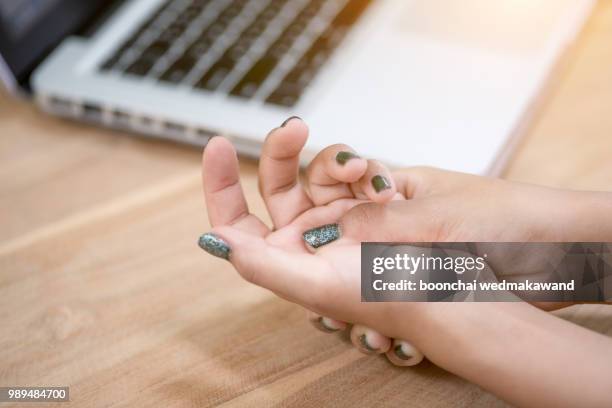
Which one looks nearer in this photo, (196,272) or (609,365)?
(609,365)

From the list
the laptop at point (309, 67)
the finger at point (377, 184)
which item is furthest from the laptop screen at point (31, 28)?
the finger at point (377, 184)

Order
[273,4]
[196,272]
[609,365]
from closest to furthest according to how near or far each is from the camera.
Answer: [609,365] < [196,272] < [273,4]

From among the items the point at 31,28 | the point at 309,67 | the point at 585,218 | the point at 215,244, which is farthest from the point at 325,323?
the point at 31,28

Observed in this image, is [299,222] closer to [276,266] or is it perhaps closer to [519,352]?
[276,266]

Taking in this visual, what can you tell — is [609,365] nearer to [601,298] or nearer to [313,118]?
[601,298]

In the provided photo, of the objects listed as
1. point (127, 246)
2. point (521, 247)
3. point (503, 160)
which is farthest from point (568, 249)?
point (127, 246)

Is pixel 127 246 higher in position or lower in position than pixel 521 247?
lower
